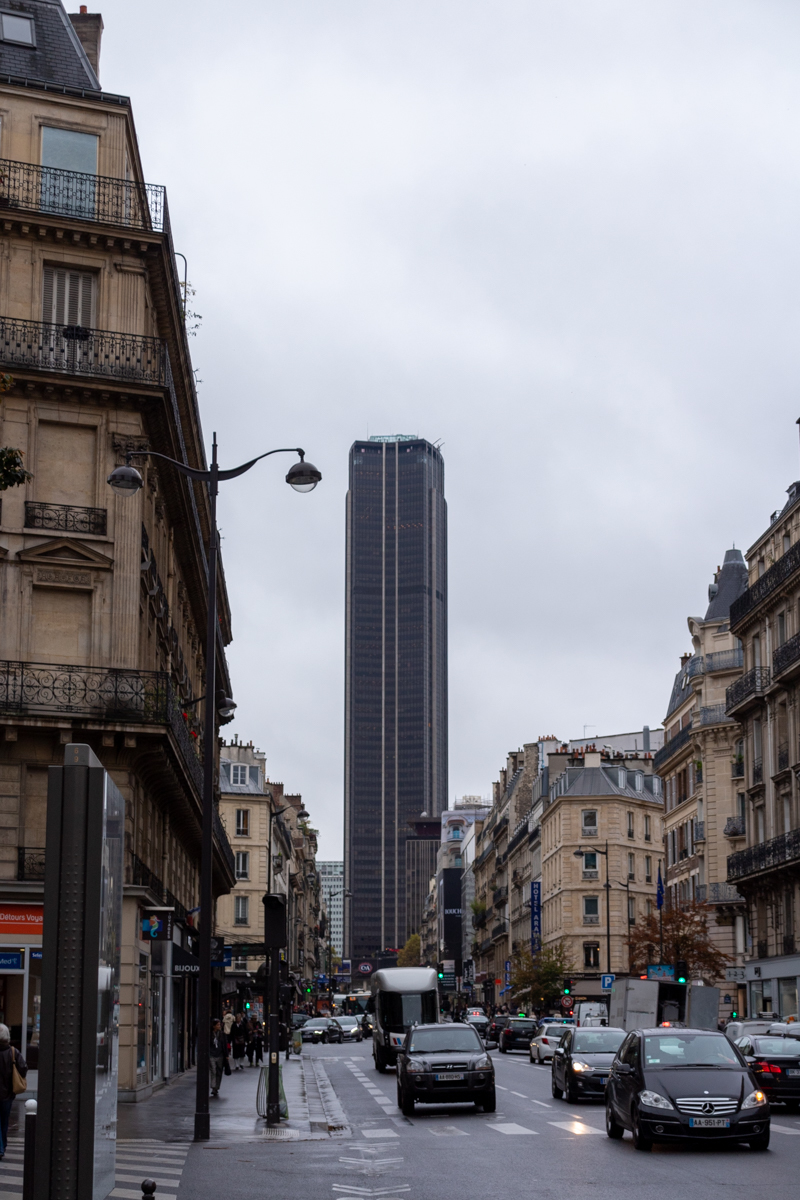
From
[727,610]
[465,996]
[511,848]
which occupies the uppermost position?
[727,610]

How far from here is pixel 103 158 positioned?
34156 millimetres

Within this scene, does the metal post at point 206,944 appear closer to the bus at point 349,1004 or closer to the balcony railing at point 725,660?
the balcony railing at point 725,660

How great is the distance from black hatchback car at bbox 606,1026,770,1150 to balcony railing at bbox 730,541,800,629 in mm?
34883

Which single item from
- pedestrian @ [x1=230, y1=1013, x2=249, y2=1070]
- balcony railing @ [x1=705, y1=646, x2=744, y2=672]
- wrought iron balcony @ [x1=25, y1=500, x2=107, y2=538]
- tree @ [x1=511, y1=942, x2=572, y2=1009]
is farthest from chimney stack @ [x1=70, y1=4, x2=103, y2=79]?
tree @ [x1=511, y1=942, x2=572, y2=1009]

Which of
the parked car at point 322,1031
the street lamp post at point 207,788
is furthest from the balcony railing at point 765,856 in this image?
the parked car at point 322,1031

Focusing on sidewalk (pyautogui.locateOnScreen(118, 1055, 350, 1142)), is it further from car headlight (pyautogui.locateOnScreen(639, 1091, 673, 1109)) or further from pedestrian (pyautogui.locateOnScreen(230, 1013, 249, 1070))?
pedestrian (pyautogui.locateOnScreen(230, 1013, 249, 1070))

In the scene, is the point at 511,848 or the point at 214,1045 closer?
the point at 214,1045

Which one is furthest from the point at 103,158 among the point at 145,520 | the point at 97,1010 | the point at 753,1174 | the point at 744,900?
the point at 744,900

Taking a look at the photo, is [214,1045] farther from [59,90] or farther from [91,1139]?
[91,1139]

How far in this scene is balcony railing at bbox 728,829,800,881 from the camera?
167 feet

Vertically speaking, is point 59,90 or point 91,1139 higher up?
point 59,90

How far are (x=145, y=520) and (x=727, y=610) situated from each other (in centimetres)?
4441

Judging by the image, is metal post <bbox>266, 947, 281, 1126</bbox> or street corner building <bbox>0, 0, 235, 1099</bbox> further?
street corner building <bbox>0, 0, 235, 1099</bbox>

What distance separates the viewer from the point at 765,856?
54469mm
